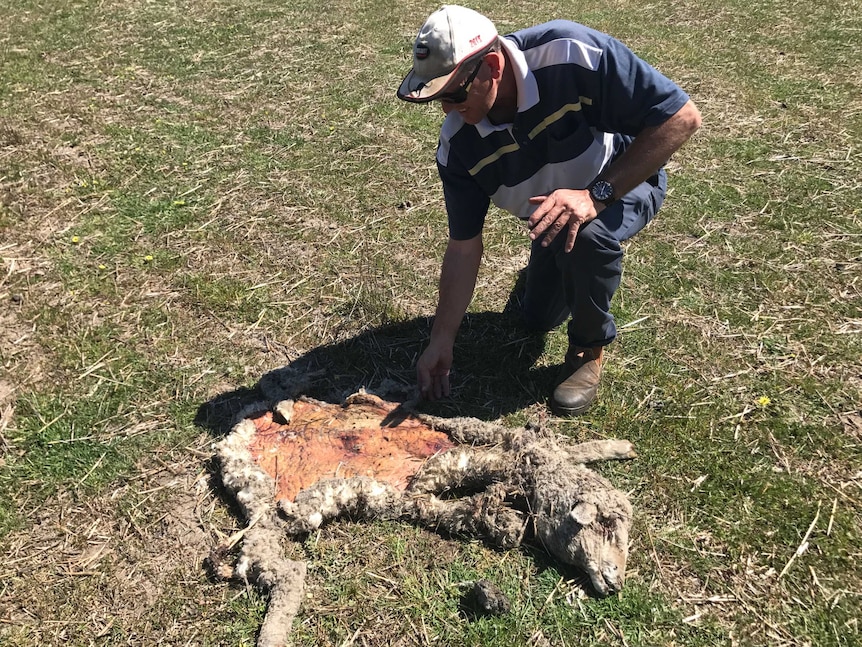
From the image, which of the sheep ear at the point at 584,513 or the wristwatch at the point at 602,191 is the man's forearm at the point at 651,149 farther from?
the sheep ear at the point at 584,513

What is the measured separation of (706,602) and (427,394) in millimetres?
1579

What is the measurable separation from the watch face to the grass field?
3.89 ft

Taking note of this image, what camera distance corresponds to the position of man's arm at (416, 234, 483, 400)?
2975 mm

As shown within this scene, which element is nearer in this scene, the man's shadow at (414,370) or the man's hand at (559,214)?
the man's hand at (559,214)

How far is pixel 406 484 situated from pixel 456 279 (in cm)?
100

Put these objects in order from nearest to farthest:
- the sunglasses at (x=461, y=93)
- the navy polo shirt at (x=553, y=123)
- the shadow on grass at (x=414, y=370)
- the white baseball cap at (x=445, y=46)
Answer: the white baseball cap at (x=445, y=46) < the sunglasses at (x=461, y=93) < the navy polo shirt at (x=553, y=123) < the shadow on grass at (x=414, y=370)

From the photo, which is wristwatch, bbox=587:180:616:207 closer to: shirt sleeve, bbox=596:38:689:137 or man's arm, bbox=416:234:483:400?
shirt sleeve, bbox=596:38:689:137

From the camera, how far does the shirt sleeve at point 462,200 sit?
2900 mm

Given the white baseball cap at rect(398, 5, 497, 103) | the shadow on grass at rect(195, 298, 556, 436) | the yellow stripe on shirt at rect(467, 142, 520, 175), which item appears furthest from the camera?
the shadow on grass at rect(195, 298, 556, 436)

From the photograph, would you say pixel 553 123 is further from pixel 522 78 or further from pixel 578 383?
pixel 578 383

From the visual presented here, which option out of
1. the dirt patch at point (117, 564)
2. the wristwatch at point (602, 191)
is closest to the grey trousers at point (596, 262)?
the wristwatch at point (602, 191)

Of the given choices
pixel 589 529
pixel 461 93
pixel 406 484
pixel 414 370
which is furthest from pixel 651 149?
pixel 406 484

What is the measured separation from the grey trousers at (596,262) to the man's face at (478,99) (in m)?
0.70

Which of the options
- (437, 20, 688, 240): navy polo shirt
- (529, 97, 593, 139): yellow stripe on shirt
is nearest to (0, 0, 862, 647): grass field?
(437, 20, 688, 240): navy polo shirt
